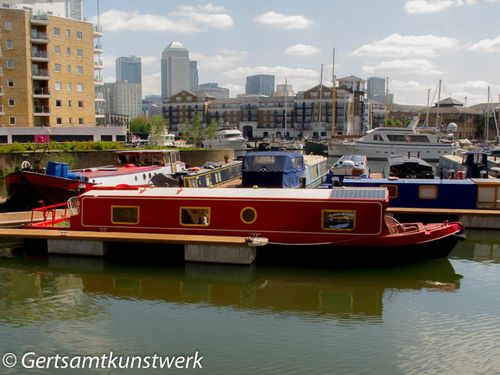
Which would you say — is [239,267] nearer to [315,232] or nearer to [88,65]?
[315,232]

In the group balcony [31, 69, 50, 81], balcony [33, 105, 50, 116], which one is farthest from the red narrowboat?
balcony [31, 69, 50, 81]

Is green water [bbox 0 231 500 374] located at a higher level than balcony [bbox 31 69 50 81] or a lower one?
lower

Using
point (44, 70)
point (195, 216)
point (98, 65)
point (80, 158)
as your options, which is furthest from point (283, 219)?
point (98, 65)

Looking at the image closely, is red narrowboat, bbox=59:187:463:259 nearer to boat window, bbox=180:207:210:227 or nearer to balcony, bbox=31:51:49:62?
boat window, bbox=180:207:210:227

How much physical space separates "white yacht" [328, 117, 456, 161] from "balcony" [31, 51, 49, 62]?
4339 cm

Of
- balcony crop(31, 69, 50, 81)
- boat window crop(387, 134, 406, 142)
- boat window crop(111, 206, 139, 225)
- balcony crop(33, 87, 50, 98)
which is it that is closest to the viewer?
boat window crop(111, 206, 139, 225)

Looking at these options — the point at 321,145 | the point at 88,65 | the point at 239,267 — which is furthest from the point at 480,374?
the point at 321,145

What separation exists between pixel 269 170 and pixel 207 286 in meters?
12.4

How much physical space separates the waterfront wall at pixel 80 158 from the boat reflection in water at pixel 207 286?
78.2 feet

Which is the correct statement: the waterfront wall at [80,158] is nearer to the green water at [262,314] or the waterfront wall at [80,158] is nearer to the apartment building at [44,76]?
the apartment building at [44,76]

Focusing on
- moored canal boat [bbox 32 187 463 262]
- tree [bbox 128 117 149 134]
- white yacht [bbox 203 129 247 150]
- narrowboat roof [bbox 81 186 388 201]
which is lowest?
moored canal boat [bbox 32 187 463 262]

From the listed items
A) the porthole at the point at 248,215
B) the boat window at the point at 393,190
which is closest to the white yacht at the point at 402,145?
the boat window at the point at 393,190

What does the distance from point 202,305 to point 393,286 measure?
5.79m

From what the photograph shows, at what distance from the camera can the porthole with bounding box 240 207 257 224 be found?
1708 cm
